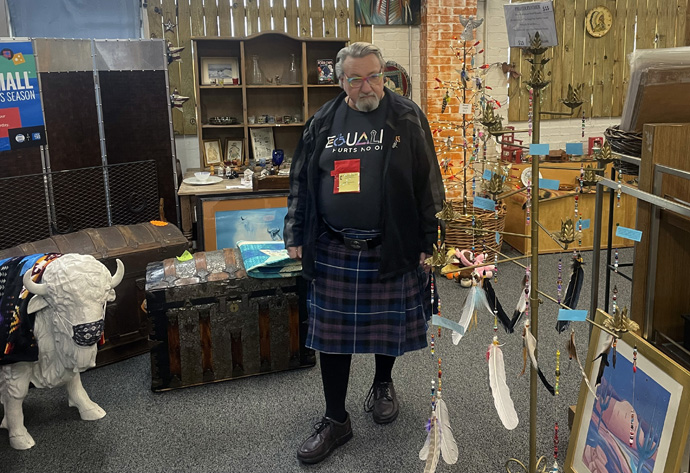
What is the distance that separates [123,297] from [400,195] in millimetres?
1747

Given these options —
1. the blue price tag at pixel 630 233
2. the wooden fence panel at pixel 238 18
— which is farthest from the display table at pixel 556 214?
the blue price tag at pixel 630 233

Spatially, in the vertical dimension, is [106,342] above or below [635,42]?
below

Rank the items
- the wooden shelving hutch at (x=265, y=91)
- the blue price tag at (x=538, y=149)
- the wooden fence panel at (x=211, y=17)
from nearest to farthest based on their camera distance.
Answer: the blue price tag at (x=538, y=149)
the wooden shelving hutch at (x=265, y=91)
the wooden fence panel at (x=211, y=17)

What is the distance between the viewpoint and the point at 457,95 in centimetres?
493

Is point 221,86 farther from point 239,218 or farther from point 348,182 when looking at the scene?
point 348,182

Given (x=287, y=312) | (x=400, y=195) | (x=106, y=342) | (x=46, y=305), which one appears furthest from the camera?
(x=106, y=342)

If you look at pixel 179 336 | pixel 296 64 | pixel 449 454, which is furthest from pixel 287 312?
pixel 296 64

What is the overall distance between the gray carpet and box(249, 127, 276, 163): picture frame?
2280 mm

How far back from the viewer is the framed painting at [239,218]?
13.8 ft

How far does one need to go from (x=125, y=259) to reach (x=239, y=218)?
1.16 meters

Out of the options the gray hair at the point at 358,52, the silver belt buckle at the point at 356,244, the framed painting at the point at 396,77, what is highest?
the framed painting at the point at 396,77

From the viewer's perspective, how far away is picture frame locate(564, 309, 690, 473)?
65.2 inches

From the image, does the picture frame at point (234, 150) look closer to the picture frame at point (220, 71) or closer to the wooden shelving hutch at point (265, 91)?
the wooden shelving hutch at point (265, 91)

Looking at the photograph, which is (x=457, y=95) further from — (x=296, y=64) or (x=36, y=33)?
(x=36, y=33)
